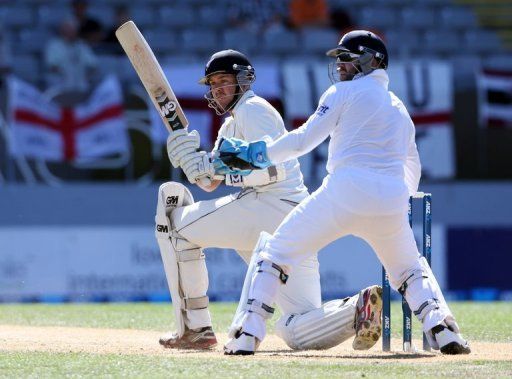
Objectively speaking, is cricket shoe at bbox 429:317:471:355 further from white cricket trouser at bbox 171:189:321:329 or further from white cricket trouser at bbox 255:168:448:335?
white cricket trouser at bbox 171:189:321:329

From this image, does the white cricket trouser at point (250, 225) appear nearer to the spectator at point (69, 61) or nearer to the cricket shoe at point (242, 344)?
the cricket shoe at point (242, 344)

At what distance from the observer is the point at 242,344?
21.6 ft

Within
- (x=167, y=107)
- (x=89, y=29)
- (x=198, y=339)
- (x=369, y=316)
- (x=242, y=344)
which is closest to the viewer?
(x=242, y=344)

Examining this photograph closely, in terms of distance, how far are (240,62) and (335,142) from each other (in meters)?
1.09

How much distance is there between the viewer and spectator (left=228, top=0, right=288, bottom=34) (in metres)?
17.0

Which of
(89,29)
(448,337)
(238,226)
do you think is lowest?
(448,337)

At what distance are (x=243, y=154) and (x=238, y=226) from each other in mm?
702

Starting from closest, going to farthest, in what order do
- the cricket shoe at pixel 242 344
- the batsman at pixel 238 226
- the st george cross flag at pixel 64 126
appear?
the cricket shoe at pixel 242 344
the batsman at pixel 238 226
the st george cross flag at pixel 64 126

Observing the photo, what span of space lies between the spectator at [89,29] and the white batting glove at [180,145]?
898cm

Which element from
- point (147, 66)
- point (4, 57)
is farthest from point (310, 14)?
point (147, 66)

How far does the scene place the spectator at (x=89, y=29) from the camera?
52.3 ft

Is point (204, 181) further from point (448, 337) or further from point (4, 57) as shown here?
point (4, 57)

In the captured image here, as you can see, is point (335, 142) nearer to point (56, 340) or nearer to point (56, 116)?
point (56, 340)

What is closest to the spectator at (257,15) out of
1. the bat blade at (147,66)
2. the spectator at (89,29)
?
the spectator at (89,29)
